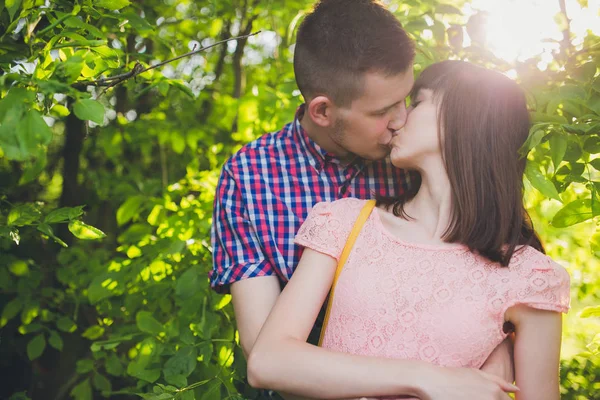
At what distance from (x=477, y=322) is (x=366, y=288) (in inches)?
11.9

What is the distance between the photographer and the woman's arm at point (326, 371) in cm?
139

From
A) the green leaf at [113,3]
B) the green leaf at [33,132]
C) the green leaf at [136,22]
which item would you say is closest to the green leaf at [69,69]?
the green leaf at [33,132]

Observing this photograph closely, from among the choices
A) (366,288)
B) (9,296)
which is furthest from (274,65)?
(366,288)

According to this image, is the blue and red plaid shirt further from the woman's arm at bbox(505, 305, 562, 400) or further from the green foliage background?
the woman's arm at bbox(505, 305, 562, 400)

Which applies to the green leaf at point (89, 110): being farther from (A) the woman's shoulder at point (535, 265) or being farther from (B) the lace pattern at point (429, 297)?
(A) the woman's shoulder at point (535, 265)

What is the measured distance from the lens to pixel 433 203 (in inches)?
67.7

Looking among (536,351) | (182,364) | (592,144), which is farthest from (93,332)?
(592,144)

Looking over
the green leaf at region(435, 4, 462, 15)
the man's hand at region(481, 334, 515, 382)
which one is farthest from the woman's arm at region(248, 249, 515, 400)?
the green leaf at region(435, 4, 462, 15)

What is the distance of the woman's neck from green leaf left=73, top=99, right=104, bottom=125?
3.16ft

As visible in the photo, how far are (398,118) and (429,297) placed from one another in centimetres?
61

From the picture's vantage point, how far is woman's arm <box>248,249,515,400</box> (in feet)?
4.56

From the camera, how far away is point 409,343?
1.51m

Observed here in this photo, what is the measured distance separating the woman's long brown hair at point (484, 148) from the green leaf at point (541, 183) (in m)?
0.04

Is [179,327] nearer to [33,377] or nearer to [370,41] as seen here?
[370,41]
